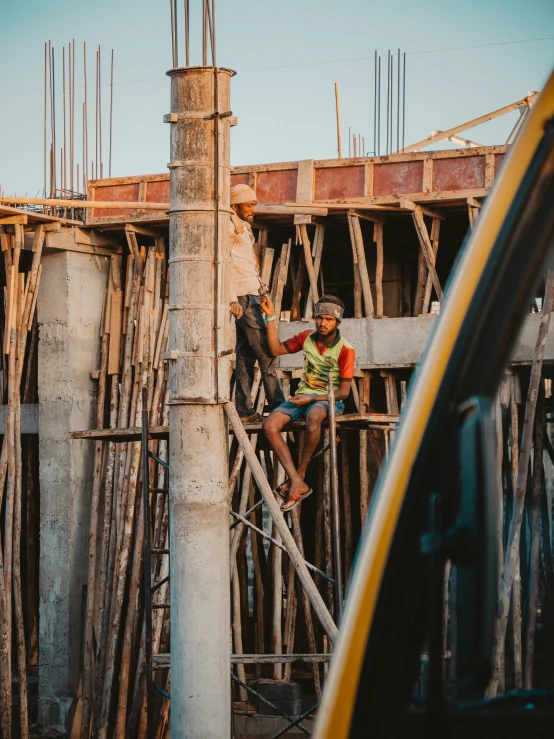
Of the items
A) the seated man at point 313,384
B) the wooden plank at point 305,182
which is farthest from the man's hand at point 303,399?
the wooden plank at point 305,182

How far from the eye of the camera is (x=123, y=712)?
13.5 m

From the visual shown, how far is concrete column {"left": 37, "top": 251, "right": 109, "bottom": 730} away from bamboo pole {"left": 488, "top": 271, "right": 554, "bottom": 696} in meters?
12.1

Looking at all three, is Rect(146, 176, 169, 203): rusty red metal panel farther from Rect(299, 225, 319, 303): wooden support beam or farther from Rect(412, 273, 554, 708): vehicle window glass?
Rect(412, 273, 554, 708): vehicle window glass

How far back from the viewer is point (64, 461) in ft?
48.7

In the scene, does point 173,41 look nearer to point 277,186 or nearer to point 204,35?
point 204,35

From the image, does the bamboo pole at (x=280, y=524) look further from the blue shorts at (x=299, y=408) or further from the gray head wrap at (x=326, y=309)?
the gray head wrap at (x=326, y=309)

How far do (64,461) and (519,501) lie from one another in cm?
1251

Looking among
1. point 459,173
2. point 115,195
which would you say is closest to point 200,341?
point 459,173

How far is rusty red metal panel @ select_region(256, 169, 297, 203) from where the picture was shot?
14.3 meters

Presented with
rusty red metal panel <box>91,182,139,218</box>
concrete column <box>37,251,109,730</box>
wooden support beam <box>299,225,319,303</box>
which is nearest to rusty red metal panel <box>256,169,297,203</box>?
wooden support beam <box>299,225,319,303</box>

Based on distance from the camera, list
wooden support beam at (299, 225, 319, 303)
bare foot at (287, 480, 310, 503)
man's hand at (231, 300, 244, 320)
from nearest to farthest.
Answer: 1. man's hand at (231, 300, 244, 320)
2. bare foot at (287, 480, 310, 503)
3. wooden support beam at (299, 225, 319, 303)

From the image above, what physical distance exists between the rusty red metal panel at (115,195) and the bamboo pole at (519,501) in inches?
483

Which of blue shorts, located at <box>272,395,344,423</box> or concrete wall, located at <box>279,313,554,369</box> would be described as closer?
blue shorts, located at <box>272,395,344,423</box>

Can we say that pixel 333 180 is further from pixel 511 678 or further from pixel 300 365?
pixel 511 678
